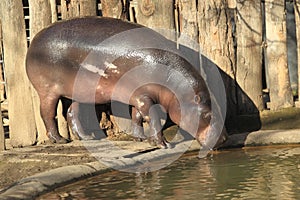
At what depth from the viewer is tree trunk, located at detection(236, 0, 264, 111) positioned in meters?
8.54

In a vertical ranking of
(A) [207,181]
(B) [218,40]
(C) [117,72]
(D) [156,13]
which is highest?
(D) [156,13]

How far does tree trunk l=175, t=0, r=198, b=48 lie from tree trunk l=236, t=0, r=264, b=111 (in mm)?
533

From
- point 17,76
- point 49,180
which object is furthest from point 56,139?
point 49,180

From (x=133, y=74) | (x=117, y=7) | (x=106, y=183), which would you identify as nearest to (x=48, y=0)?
(x=117, y=7)

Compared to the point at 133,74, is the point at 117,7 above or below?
above

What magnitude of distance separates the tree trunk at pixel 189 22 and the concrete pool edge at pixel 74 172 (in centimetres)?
136

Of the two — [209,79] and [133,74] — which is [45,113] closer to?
[133,74]

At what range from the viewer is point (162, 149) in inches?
289

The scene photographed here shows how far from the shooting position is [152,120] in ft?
25.3

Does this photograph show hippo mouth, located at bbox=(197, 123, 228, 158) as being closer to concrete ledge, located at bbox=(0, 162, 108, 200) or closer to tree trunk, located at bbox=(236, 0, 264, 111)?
tree trunk, located at bbox=(236, 0, 264, 111)

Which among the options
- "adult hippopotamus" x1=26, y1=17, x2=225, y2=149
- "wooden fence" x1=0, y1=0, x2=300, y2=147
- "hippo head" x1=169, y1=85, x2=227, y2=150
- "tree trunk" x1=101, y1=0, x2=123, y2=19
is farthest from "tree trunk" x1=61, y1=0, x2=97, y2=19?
"hippo head" x1=169, y1=85, x2=227, y2=150

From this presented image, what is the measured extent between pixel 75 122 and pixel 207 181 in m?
2.77

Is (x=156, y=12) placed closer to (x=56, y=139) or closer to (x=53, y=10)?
(x=53, y=10)

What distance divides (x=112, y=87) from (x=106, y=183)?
226 cm
